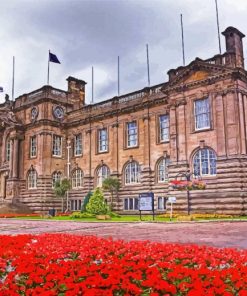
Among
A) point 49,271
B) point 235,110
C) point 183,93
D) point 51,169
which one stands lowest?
point 49,271

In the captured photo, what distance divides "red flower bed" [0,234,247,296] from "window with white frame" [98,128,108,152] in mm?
35785

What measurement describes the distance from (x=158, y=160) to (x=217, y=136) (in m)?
8.41

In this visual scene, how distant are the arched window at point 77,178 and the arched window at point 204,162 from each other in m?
18.4

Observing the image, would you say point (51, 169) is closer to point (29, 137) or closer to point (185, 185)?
point (29, 137)

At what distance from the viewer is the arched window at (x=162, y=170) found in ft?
125

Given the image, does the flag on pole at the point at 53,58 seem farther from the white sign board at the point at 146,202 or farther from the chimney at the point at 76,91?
the white sign board at the point at 146,202

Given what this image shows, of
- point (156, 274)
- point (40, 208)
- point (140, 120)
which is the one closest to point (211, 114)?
point (140, 120)

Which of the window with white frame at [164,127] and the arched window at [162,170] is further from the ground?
the window with white frame at [164,127]

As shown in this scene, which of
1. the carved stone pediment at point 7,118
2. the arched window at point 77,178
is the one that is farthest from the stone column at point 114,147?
the carved stone pediment at point 7,118

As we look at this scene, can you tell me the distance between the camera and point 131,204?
132 ft

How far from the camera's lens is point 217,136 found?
106 feet

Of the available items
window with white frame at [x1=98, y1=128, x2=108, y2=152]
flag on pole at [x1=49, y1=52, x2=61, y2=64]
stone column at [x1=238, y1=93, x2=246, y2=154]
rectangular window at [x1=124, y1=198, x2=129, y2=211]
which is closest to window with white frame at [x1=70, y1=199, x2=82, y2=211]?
window with white frame at [x1=98, y1=128, x2=108, y2=152]

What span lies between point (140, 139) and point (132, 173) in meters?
4.05

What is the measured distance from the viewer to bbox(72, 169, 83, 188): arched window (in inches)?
1856
